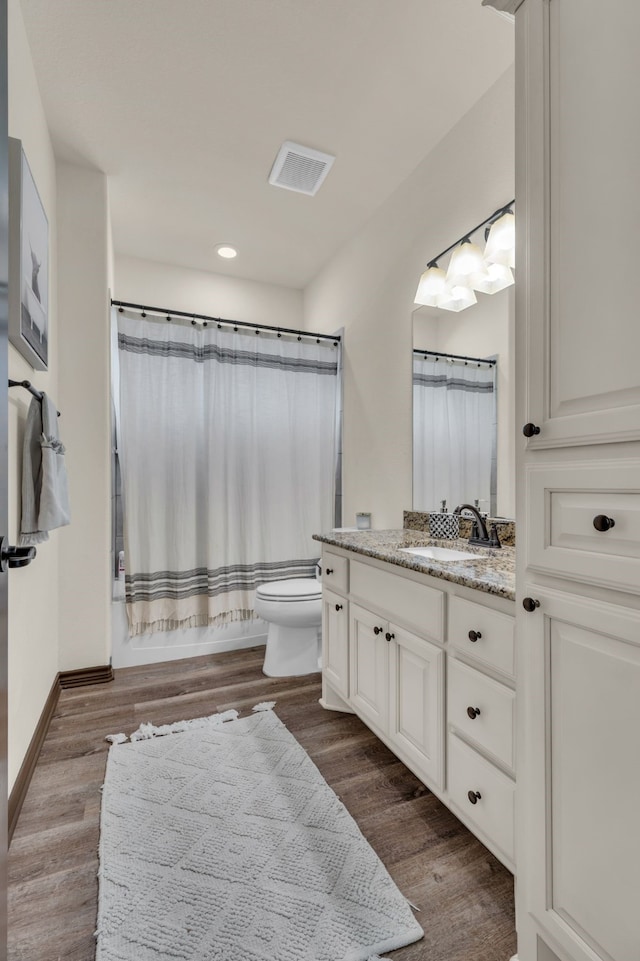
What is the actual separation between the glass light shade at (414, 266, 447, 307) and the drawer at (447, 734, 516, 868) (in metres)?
1.84

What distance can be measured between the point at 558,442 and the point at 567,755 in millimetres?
606

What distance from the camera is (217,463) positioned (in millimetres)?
2928

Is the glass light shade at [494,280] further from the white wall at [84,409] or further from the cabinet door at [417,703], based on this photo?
the white wall at [84,409]

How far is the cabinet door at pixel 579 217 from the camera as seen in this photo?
76 centimetres

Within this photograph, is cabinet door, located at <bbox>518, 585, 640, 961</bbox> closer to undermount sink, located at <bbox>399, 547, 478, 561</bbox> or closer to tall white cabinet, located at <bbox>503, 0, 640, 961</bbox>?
tall white cabinet, located at <bbox>503, 0, 640, 961</bbox>

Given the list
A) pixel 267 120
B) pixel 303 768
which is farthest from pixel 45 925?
pixel 267 120

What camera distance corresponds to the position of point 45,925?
1.13 meters

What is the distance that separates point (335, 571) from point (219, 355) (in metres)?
1.67

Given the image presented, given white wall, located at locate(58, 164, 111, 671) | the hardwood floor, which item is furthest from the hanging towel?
the hardwood floor

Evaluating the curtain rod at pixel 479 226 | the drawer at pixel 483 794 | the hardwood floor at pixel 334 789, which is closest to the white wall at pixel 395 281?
the curtain rod at pixel 479 226

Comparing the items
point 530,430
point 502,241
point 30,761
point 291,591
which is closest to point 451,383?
point 502,241

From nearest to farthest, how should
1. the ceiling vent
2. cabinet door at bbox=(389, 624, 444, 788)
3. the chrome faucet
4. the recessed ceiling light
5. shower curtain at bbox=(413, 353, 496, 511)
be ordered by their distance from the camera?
cabinet door at bbox=(389, 624, 444, 788), the chrome faucet, shower curtain at bbox=(413, 353, 496, 511), the ceiling vent, the recessed ceiling light

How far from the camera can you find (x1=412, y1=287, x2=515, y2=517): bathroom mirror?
1.84 metres

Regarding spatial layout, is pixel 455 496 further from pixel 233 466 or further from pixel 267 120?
pixel 267 120
